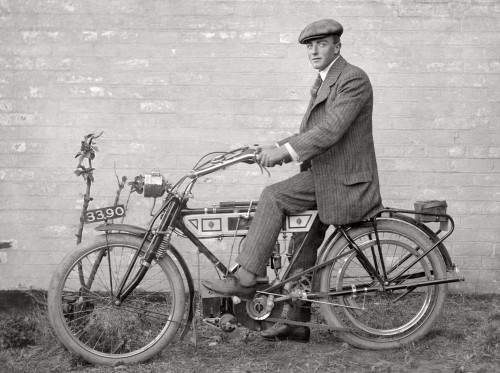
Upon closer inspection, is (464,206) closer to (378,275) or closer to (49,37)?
(378,275)

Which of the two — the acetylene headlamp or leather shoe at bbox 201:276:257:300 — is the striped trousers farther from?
the acetylene headlamp

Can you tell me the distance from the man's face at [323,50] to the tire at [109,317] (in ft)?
4.77

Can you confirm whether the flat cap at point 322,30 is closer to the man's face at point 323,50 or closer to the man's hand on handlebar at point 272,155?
the man's face at point 323,50

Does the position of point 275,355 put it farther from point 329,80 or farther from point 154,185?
point 329,80

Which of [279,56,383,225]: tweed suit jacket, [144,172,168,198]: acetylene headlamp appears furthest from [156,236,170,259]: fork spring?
[279,56,383,225]: tweed suit jacket

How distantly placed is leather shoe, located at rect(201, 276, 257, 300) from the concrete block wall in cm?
153

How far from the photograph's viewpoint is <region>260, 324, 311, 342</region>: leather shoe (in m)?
4.92

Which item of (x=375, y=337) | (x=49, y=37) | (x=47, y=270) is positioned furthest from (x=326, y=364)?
(x=49, y=37)

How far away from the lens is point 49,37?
5.79 meters

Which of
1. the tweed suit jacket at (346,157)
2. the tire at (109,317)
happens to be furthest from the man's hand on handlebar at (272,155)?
the tire at (109,317)

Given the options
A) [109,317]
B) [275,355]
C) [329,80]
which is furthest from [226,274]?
[329,80]

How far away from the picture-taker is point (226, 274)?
4.53 metres

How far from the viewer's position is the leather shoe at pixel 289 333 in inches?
194

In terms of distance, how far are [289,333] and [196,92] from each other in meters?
1.98
